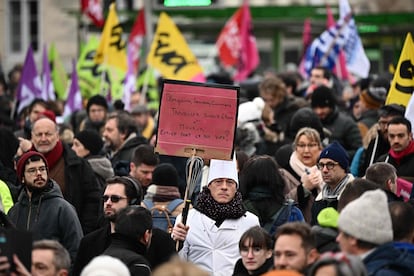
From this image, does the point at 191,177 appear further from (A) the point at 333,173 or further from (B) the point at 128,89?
(B) the point at 128,89

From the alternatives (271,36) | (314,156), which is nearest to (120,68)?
(314,156)

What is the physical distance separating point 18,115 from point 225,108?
880cm

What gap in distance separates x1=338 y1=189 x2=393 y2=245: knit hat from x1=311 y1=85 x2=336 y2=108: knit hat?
776cm

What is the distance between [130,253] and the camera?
393 inches

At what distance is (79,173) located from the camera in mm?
13234

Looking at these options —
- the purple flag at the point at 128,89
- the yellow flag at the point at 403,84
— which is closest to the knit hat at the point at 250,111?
the yellow flag at the point at 403,84

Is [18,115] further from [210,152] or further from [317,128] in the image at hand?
[210,152]

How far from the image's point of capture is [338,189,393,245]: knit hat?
839 cm

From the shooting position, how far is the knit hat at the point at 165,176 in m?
12.4

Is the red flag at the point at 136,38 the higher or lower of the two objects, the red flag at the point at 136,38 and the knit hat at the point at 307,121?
the higher

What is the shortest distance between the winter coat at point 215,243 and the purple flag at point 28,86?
32.4 ft

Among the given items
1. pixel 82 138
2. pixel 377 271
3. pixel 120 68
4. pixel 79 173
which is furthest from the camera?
pixel 120 68

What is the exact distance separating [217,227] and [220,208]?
0.14 m

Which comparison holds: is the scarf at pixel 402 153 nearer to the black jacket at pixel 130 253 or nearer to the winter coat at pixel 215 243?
the winter coat at pixel 215 243
